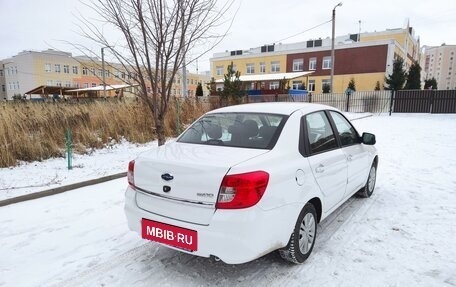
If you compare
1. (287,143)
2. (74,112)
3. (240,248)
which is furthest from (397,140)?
(74,112)

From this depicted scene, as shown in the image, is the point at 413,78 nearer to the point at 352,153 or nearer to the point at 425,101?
the point at 425,101

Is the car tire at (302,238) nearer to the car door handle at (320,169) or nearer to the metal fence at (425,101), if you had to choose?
the car door handle at (320,169)

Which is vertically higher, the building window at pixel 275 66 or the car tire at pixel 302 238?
the building window at pixel 275 66

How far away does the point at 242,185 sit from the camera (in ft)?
7.68

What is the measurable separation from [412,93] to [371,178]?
19.8m

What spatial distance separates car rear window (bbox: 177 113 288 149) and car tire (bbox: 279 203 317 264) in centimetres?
77

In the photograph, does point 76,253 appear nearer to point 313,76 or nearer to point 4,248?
point 4,248

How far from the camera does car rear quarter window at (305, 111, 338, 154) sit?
3206 millimetres

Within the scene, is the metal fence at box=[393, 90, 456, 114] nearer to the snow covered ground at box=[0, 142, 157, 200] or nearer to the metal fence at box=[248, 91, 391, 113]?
the metal fence at box=[248, 91, 391, 113]

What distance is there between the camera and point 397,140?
33.6ft

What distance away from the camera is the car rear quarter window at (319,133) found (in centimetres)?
321

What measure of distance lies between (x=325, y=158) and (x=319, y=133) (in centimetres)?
33

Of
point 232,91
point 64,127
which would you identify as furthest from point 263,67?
point 64,127

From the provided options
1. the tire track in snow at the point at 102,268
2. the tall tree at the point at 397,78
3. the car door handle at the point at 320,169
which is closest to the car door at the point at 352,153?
the car door handle at the point at 320,169
